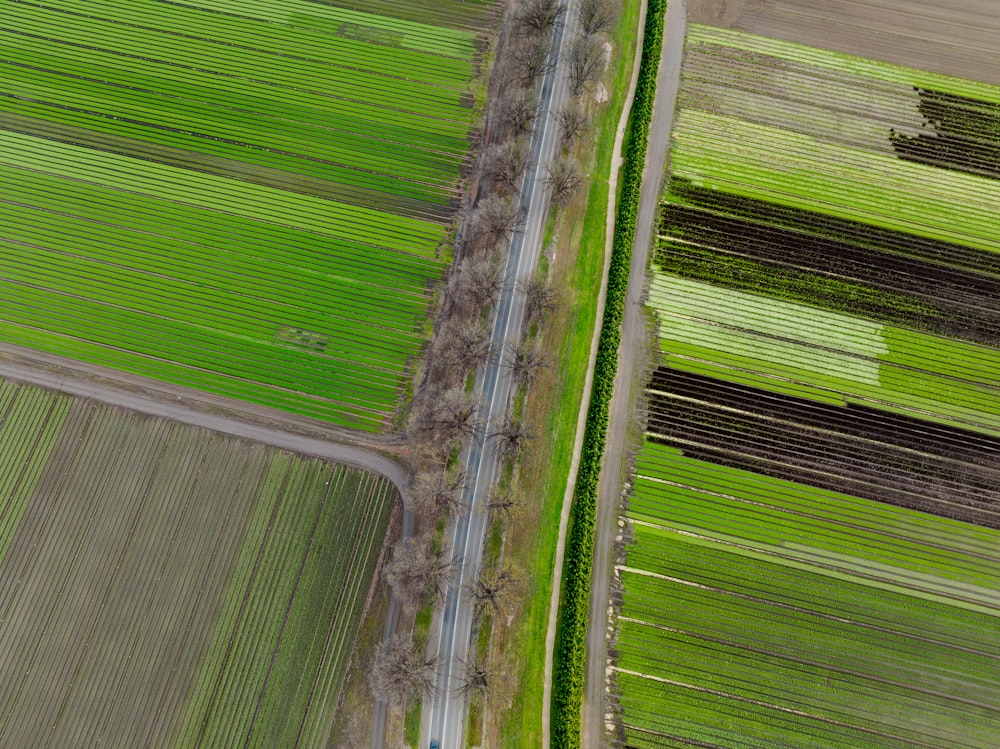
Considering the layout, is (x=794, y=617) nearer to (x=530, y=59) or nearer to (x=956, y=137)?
(x=956, y=137)

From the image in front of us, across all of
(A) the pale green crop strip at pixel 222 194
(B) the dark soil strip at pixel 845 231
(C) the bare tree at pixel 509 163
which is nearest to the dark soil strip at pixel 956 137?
(B) the dark soil strip at pixel 845 231

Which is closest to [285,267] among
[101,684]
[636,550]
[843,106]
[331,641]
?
[331,641]

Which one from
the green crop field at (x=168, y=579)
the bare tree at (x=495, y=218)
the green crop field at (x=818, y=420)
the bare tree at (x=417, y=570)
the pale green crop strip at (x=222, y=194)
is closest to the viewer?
the green crop field at (x=818, y=420)

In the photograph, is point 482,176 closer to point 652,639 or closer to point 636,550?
point 636,550

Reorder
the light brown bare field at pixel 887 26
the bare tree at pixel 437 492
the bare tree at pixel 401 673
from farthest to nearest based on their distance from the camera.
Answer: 1. the light brown bare field at pixel 887 26
2. the bare tree at pixel 437 492
3. the bare tree at pixel 401 673

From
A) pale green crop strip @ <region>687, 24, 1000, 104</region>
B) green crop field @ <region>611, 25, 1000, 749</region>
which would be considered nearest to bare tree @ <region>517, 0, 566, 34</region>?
pale green crop strip @ <region>687, 24, 1000, 104</region>

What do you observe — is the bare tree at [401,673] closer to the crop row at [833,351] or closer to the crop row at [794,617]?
the crop row at [794,617]

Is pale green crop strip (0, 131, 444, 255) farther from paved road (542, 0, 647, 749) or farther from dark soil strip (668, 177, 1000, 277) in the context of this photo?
dark soil strip (668, 177, 1000, 277)
